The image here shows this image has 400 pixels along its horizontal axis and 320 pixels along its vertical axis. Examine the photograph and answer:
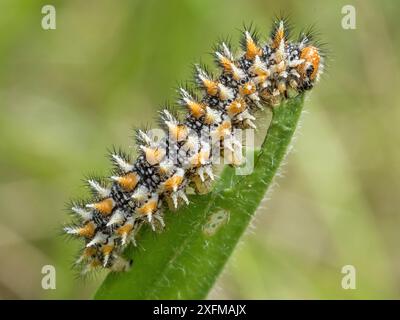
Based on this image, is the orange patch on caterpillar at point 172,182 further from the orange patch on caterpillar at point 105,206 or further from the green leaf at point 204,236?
the orange patch on caterpillar at point 105,206

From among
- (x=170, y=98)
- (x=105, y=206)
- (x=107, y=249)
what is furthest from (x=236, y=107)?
(x=170, y=98)

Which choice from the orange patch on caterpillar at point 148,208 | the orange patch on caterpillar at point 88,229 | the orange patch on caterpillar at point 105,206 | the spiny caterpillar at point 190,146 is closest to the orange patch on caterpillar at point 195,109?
the spiny caterpillar at point 190,146

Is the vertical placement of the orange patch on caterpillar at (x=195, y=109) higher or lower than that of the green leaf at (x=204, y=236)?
higher

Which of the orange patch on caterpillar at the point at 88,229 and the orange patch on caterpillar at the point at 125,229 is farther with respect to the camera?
the orange patch on caterpillar at the point at 88,229

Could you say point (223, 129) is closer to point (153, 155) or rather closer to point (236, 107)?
point (236, 107)

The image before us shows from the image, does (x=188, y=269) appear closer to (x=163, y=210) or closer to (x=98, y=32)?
(x=163, y=210)

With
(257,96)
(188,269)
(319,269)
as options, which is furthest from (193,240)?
(319,269)
